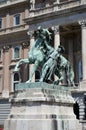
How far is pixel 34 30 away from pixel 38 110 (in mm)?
24822

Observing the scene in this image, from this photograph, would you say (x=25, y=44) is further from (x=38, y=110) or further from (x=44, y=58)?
(x=38, y=110)

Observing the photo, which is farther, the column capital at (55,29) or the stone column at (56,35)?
the column capital at (55,29)

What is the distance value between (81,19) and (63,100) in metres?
20.3

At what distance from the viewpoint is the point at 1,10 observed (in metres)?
46.8

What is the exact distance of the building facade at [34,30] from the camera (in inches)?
1385

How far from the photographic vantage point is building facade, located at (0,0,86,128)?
35188 millimetres

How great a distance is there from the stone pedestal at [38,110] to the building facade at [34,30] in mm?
17630

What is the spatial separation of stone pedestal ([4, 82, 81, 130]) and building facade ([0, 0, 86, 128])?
57.8ft

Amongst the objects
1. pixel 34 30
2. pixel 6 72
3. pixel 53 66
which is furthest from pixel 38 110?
pixel 6 72

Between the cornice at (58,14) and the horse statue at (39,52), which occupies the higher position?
the cornice at (58,14)

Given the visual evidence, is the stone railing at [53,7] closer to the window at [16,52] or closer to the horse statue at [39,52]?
the window at [16,52]

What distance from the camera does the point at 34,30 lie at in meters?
38.7

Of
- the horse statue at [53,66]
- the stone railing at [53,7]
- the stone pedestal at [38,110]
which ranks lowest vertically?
the stone pedestal at [38,110]

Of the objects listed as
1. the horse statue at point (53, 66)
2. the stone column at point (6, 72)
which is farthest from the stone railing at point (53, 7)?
the horse statue at point (53, 66)
